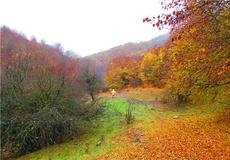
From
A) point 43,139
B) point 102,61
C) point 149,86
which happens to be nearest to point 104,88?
point 149,86

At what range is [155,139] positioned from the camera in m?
21.8

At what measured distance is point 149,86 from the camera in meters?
66.4

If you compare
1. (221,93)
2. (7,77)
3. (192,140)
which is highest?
(7,77)

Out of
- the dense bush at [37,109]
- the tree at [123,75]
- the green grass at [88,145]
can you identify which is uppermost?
the tree at [123,75]

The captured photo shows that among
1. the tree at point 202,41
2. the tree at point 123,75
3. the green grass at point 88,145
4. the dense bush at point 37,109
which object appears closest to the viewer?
the tree at point 202,41

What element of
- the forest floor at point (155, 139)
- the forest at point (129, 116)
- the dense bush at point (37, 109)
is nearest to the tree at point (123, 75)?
the forest floor at point (155, 139)

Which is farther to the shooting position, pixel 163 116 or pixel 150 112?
pixel 150 112

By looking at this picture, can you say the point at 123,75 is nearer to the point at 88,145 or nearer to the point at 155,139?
the point at 88,145

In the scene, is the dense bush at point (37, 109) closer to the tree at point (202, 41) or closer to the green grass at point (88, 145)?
the green grass at point (88, 145)

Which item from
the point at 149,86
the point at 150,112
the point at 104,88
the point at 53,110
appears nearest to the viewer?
the point at 53,110

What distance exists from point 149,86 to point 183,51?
135 ft

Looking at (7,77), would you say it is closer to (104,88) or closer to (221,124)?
(221,124)

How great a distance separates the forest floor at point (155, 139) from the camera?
1833cm

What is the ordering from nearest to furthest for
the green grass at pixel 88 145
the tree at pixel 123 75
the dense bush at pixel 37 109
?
the green grass at pixel 88 145, the dense bush at pixel 37 109, the tree at pixel 123 75
